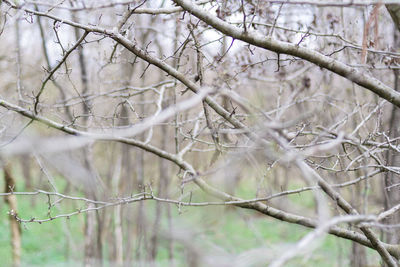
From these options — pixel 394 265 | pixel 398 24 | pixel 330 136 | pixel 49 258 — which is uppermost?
pixel 398 24

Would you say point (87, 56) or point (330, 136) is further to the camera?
point (87, 56)

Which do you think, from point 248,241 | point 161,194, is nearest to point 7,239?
point 248,241

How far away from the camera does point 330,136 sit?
2.82m

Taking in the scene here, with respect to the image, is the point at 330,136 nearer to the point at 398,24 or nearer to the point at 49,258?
the point at 398,24

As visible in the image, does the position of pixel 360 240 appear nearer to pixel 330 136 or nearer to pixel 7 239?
pixel 330 136

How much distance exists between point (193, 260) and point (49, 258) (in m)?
9.75

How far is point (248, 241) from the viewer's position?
1182 centimetres

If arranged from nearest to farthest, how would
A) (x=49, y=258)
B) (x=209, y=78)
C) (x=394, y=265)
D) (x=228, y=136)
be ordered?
(x=394, y=265) → (x=228, y=136) → (x=209, y=78) → (x=49, y=258)

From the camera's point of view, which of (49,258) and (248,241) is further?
(248,241)

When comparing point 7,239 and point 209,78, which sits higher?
point 209,78

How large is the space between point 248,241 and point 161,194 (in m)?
5.59

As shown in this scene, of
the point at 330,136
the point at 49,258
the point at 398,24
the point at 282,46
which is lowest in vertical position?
the point at 49,258

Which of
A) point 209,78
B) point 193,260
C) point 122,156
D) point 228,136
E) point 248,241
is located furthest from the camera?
point 248,241

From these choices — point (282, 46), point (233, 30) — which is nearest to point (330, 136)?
point (282, 46)
